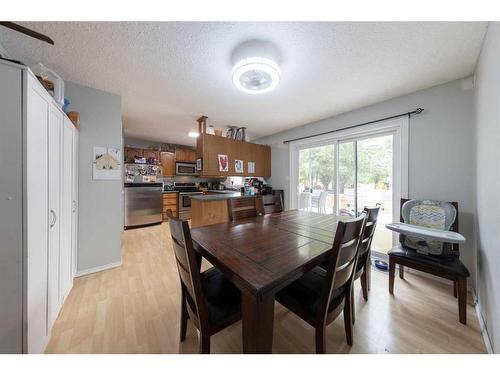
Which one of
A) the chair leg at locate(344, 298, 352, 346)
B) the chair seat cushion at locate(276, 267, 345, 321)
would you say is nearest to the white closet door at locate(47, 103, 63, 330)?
the chair seat cushion at locate(276, 267, 345, 321)

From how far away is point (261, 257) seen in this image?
3.17 feet

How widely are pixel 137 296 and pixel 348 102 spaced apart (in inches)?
131

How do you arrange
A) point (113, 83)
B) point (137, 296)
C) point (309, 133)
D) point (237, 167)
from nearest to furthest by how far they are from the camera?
point (137, 296), point (113, 83), point (309, 133), point (237, 167)

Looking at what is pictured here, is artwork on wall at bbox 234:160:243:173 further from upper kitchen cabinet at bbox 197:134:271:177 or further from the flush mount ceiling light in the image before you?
the flush mount ceiling light

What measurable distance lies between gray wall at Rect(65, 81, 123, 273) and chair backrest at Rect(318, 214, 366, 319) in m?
2.46

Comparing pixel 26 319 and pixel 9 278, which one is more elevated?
pixel 9 278

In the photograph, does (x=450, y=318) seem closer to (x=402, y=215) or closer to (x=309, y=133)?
(x=402, y=215)

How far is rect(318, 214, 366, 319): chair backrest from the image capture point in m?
0.87

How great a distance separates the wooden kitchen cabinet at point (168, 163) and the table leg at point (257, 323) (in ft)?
16.0

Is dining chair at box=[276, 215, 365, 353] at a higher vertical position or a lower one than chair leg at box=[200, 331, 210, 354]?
higher

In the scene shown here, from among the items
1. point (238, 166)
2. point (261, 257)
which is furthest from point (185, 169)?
point (261, 257)

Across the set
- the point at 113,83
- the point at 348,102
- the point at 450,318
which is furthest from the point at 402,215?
the point at 113,83

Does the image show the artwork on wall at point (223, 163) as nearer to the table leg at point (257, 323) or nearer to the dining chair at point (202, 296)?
the dining chair at point (202, 296)

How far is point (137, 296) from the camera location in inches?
67.2
